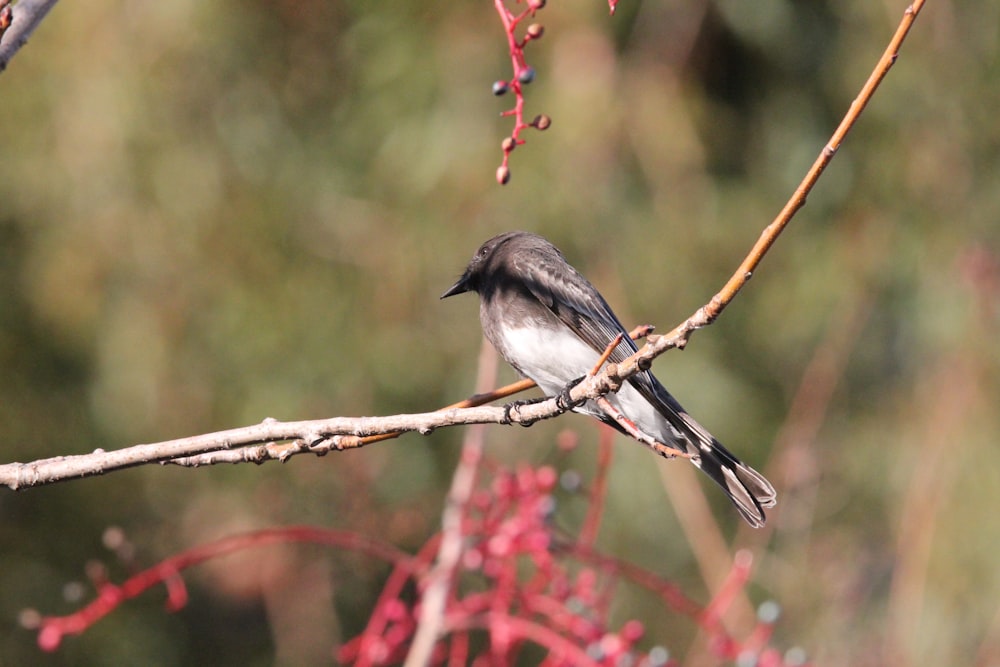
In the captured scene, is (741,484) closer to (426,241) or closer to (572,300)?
(572,300)

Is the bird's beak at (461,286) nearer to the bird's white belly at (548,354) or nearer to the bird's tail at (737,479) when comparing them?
the bird's white belly at (548,354)

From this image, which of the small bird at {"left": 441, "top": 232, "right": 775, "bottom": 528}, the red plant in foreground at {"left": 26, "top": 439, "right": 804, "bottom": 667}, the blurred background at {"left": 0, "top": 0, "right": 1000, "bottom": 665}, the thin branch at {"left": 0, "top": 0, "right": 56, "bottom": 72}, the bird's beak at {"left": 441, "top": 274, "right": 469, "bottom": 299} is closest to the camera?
the thin branch at {"left": 0, "top": 0, "right": 56, "bottom": 72}

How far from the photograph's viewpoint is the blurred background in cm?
454

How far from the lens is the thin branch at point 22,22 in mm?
1583

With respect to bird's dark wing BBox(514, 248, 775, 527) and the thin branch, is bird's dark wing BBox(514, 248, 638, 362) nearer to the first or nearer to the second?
bird's dark wing BBox(514, 248, 775, 527)

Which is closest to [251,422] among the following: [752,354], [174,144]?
[174,144]

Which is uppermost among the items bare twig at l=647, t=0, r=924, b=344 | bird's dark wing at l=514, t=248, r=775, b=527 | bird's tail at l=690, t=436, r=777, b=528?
bird's dark wing at l=514, t=248, r=775, b=527

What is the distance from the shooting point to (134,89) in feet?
15.0

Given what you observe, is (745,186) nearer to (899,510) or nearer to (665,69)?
(665,69)

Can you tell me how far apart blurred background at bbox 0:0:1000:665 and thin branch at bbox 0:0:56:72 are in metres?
2.80

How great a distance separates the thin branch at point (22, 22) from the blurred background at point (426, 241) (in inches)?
110

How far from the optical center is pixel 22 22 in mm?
1603

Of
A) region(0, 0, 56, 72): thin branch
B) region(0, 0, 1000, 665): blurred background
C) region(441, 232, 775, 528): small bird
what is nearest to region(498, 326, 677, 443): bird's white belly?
region(441, 232, 775, 528): small bird

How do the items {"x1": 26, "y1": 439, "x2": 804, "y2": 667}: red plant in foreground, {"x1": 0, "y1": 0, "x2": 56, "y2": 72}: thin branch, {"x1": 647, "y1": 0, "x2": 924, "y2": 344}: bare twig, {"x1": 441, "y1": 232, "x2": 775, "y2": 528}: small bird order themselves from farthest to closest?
{"x1": 441, "y1": 232, "x2": 775, "y2": 528}: small bird
{"x1": 26, "y1": 439, "x2": 804, "y2": 667}: red plant in foreground
{"x1": 0, "y1": 0, "x2": 56, "y2": 72}: thin branch
{"x1": 647, "y1": 0, "x2": 924, "y2": 344}: bare twig
